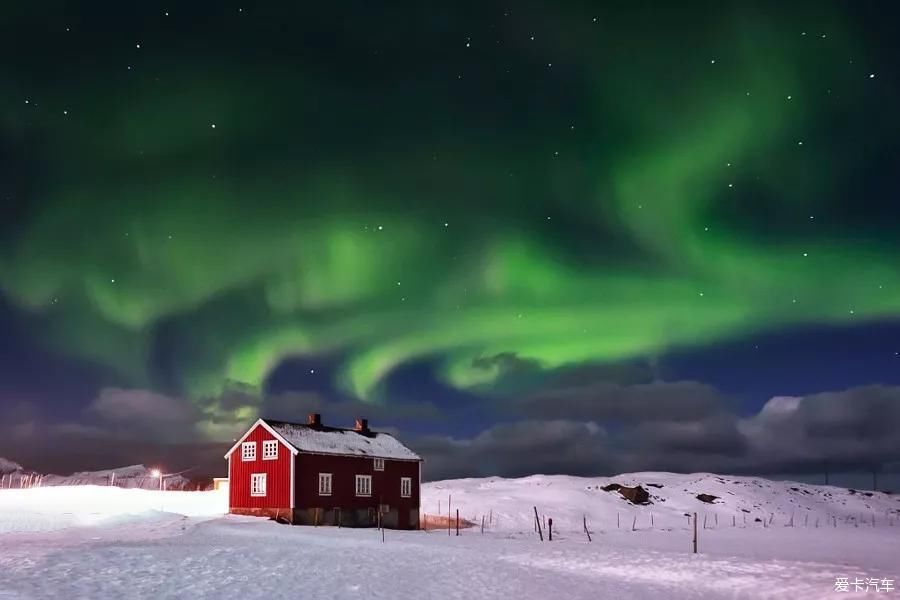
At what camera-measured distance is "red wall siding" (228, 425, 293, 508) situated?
54719 millimetres

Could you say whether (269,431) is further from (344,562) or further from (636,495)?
(636,495)

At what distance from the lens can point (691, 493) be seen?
113 metres

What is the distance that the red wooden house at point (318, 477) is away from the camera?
54.8m

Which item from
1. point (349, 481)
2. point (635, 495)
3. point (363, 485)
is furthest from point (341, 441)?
point (635, 495)

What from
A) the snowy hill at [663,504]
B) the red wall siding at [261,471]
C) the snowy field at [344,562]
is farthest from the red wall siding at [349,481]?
the snowy hill at [663,504]

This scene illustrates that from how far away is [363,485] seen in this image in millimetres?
59344

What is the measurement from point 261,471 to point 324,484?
4.62m

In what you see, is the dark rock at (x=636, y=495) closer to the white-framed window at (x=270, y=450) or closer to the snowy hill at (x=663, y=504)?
the snowy hill at (x=663, y=504)

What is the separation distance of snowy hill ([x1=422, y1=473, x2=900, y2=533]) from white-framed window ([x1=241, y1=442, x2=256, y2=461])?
20.4m

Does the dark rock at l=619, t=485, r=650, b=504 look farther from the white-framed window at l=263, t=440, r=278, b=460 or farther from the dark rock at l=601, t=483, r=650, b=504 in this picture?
the white-framed window at l=263, t=440, r=278, b=460

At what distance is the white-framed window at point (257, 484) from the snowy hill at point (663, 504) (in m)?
19.3

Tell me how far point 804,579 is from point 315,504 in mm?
35271

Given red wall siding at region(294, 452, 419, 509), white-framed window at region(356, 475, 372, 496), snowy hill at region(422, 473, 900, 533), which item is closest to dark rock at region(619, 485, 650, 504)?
snowy hill at region(422, 473, 900, 533)

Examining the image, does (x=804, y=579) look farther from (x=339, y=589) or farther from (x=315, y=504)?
(x=315, y=504)
